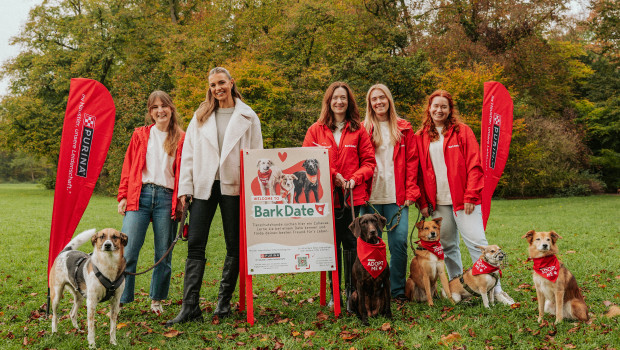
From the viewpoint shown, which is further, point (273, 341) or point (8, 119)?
point (8, 119)

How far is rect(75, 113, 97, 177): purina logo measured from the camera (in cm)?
459

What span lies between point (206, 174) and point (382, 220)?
5.77ft

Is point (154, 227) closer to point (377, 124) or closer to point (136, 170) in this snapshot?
point (136, 170)

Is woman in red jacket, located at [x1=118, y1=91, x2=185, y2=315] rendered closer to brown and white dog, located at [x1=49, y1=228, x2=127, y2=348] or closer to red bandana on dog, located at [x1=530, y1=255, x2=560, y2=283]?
brown and white dog, located at [x1=49, y1=228, x2=127, y2=348]

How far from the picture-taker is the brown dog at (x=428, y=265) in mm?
4488

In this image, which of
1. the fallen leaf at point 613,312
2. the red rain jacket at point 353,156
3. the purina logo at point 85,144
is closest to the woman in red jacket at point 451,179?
the red rain jacket at point 353,156

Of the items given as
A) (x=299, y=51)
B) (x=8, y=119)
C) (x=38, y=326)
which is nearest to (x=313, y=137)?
(x=38, y=326)

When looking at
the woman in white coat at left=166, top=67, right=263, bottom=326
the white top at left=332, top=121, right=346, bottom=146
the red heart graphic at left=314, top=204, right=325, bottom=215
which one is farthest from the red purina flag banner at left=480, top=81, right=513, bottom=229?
the woman in white coat at left=166, top=67, right=263, bottom=326

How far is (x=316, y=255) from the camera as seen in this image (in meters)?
4.31

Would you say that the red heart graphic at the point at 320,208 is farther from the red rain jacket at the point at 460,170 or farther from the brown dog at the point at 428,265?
the red rain jacket at the point at 460,170

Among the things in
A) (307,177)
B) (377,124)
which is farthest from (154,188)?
(377,124)

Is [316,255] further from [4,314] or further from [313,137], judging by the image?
[4,314]

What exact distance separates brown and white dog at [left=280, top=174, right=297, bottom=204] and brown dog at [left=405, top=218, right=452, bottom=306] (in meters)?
1.45

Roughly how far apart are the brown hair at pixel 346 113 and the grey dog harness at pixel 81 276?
8.18ft
